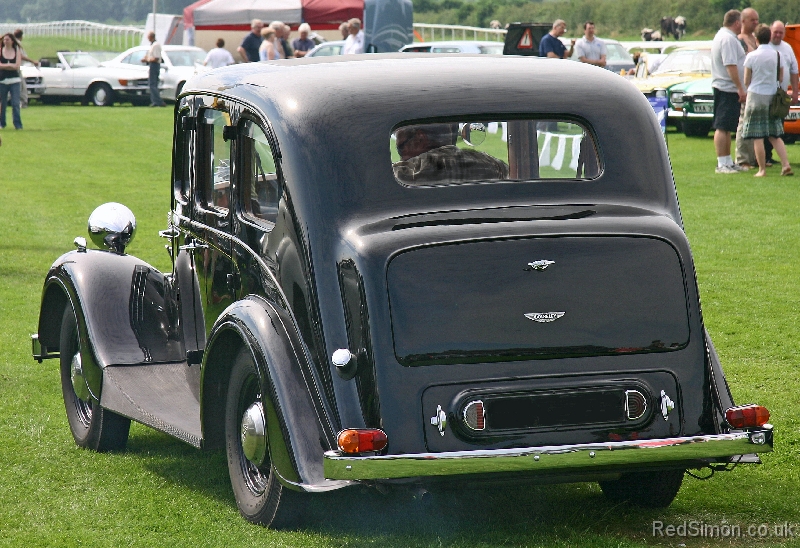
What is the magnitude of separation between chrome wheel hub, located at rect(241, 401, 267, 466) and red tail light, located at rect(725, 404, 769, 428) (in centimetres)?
164

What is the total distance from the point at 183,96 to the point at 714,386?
2858mm

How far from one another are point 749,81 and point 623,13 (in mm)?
53437

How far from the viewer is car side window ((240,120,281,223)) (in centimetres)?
449

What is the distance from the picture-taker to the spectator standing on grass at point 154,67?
29.5 metres

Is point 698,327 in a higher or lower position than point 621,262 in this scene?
lower

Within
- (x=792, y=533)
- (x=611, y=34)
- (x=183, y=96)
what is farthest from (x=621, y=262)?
(x=611, y=34)

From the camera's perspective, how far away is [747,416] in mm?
4023

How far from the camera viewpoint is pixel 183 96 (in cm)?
556

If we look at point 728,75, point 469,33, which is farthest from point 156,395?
point 469,33

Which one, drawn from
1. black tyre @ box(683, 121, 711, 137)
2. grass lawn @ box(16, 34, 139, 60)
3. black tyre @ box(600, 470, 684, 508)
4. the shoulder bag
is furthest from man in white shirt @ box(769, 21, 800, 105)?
grass lawn @ box(16, 34, 139, 60)

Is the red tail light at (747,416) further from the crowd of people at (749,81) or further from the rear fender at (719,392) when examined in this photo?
the crowd of people at (749,81)

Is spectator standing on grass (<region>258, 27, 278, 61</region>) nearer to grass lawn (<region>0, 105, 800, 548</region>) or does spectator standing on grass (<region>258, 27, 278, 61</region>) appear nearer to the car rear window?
grass lawn (<region>0, 105, 800, 548</region>)

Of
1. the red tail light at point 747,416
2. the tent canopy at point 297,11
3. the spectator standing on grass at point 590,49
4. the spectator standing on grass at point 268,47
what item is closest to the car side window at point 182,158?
the red tail light at point 747,416

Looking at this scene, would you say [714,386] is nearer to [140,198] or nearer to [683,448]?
[683,448]
